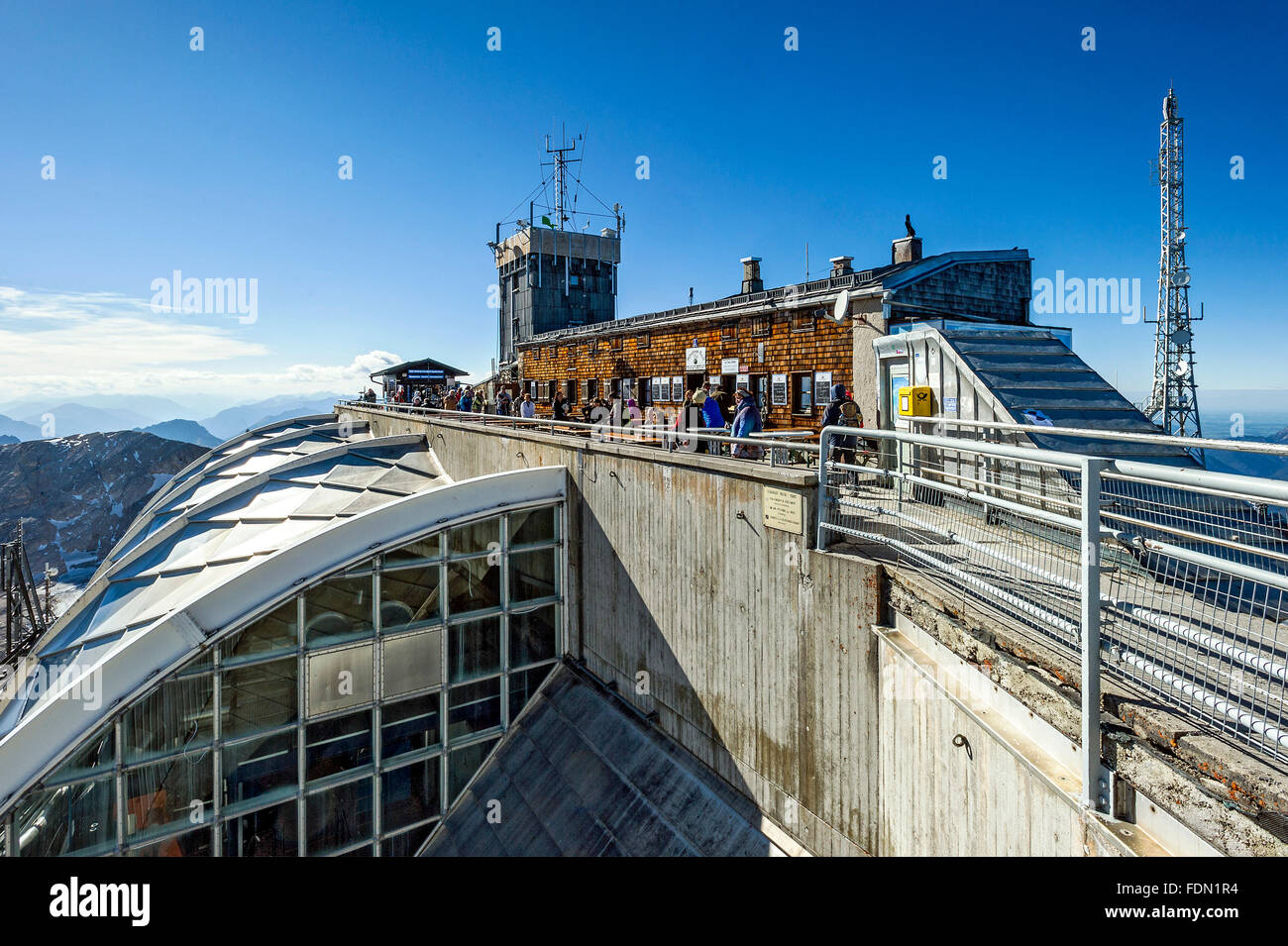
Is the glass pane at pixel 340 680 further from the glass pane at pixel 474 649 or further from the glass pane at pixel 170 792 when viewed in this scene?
the glass pane at pixel 170 792

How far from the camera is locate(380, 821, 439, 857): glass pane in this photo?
1002cm

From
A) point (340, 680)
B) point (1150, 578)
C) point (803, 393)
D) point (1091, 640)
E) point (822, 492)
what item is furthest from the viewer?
point (803, 393)

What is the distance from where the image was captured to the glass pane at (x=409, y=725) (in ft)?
32.9

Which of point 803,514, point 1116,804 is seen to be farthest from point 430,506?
point 1116,804

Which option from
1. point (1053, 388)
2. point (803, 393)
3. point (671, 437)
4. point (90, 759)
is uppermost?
point (803, 393)

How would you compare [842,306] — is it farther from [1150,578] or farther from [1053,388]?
[1150,578]

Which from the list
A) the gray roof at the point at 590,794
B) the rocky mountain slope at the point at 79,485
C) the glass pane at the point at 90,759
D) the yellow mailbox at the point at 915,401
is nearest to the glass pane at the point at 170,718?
the glass pane at the point at 90,759

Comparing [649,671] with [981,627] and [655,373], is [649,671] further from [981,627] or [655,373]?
[655,373]

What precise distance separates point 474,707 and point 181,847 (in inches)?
161

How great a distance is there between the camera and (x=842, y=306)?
42.0ft

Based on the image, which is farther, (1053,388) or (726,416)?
(726,416)

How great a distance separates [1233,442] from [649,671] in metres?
7.62

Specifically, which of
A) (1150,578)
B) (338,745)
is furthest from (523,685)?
(1150,578)

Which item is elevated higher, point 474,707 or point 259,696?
point 259,696
